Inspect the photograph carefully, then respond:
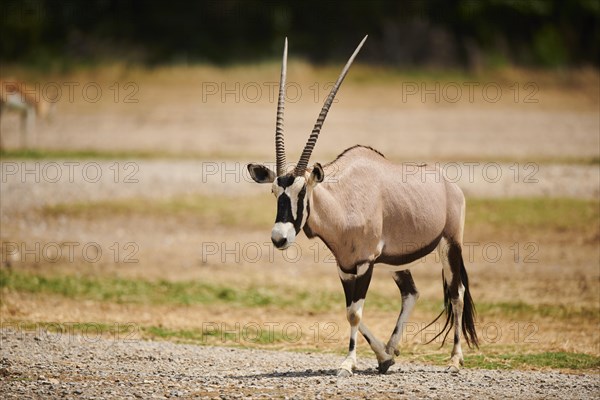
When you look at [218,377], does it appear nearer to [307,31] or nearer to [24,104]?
[24,104]

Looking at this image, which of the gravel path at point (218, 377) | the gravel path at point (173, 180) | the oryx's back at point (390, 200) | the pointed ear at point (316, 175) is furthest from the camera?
the gravel path at point (173, 180)

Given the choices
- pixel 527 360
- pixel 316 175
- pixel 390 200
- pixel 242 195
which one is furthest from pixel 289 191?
pixel 242 195

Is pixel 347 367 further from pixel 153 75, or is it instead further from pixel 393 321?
pixel 153 75

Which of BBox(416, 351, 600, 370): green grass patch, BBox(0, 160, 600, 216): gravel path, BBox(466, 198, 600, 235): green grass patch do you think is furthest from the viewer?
BBox(0, 160, 600, 216): gravel path

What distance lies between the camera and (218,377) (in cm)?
1034

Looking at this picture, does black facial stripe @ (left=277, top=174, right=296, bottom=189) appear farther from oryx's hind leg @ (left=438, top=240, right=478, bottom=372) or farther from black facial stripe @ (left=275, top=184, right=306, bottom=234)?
oryx's hind leg @ (left=438, top=240, right=478, bottom=372)

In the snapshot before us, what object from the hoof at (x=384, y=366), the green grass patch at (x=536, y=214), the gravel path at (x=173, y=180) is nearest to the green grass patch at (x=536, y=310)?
the hoof at (x=384, y=366)

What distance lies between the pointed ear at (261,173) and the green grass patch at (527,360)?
3019 millimetres

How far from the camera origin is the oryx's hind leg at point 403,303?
35.7 ft

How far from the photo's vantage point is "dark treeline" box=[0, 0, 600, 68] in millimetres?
40062

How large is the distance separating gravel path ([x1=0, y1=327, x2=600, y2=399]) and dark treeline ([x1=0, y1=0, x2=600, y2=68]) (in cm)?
2831

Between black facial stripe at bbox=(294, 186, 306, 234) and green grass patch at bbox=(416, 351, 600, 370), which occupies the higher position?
black facial stripe at bbox=(294, 186, 306, 234)

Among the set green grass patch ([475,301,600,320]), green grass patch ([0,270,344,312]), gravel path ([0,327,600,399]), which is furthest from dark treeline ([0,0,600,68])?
gravel path ([0,327,600,399])

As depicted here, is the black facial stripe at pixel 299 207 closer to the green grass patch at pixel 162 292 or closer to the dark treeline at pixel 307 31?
the green grass patch at pixel 162 292
